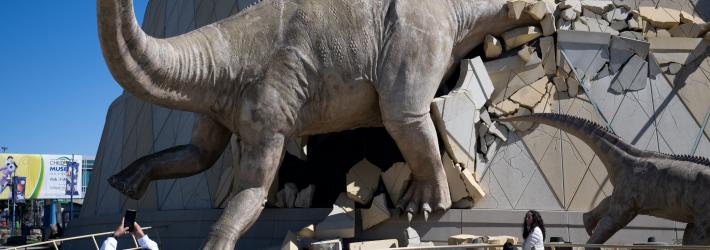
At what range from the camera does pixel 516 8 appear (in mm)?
11062

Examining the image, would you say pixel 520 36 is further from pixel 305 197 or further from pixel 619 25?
pixel 305 197

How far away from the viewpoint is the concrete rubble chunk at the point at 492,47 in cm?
1113

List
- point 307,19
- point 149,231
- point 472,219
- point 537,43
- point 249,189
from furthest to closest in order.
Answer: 1. point 149,231
2. point 537,43
3. point 472,219
4. point 307,19
5. point 249,189

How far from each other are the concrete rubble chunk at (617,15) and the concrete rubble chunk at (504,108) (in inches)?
81.8

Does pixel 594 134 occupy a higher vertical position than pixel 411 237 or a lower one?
higher

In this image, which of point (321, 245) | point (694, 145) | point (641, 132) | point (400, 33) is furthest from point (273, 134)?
point (694, 145)

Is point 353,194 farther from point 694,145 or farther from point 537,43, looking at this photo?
point 694,145

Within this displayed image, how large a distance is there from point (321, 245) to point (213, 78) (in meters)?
2.62

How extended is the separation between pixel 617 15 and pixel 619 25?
19cm

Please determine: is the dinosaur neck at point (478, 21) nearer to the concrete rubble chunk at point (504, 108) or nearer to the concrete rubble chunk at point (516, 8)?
the concrete rubble chunk at point (516, 8)

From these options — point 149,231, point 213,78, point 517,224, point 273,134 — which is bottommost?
point 149,231

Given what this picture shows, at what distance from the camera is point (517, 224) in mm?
10273

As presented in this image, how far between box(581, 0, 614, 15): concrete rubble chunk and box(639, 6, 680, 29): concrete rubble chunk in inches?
21.3

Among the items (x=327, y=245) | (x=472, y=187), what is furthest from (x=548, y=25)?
(x=327, y=245)
